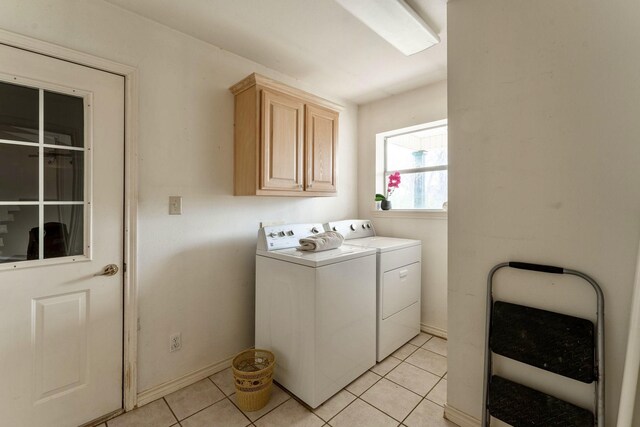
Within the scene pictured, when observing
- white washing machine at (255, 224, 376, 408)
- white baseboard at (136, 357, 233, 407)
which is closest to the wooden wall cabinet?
white washing machine at (255, 224, 376, 408)

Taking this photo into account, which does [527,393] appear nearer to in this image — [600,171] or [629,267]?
[629,267]

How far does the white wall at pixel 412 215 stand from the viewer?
Result: 2.64 meters

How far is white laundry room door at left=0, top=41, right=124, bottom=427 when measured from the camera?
137 cm

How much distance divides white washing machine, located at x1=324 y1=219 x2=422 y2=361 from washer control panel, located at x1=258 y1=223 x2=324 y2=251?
36 centimetres

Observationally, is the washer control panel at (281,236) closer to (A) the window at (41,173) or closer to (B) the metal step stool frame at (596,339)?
(A) the window at (41,173)

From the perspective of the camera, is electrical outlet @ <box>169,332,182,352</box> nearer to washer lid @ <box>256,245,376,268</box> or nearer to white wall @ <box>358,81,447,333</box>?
washer lid @ <box>256,245,376,268</box>

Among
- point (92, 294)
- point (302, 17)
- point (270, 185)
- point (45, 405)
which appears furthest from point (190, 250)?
point (302, 17)

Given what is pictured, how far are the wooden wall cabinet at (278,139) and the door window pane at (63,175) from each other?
3.03 feet

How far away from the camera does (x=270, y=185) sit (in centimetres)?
204

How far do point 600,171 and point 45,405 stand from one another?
289 centimetres

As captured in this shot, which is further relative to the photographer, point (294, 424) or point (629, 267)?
point (294, 424)

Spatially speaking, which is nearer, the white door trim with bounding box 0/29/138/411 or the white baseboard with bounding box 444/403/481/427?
the white baseboard with bounding box 444/403/481/427

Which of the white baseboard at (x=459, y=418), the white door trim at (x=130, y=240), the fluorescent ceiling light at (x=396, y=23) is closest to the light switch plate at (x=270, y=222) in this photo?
the white door trim at (x=130, y=240)

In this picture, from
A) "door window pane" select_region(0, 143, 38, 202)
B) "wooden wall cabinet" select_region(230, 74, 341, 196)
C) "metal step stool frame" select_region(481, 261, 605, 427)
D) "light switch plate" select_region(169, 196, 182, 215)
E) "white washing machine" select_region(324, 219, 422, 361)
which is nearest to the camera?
"metal step stool frame" select_region(481, 261, 605, 427)
